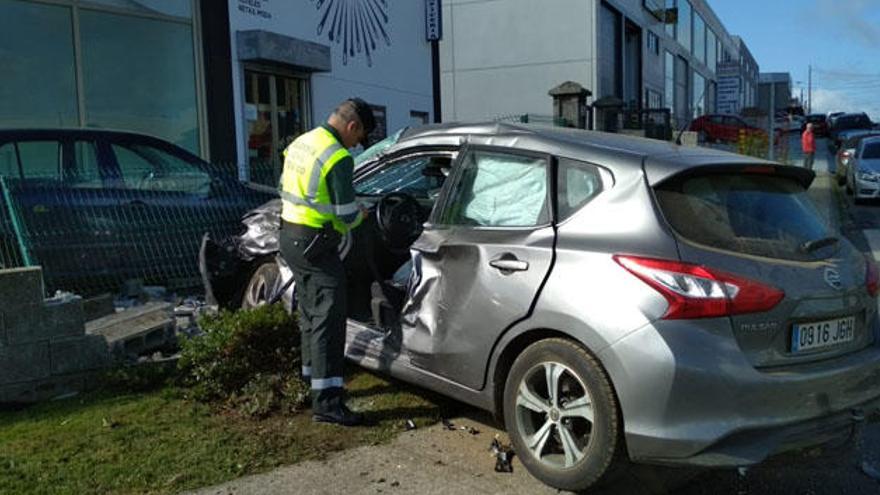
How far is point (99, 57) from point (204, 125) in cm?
168

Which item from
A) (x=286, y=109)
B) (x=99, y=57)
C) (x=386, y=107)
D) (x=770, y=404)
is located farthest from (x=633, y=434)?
(x=386, y=107)

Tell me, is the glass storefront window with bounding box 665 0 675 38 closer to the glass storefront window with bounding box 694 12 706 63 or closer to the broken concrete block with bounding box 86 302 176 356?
the glass storefront window with bounding box 694 12 706 63

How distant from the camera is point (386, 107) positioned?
53.7 ft

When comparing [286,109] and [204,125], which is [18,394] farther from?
[286,109]

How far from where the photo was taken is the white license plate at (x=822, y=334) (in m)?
3.39

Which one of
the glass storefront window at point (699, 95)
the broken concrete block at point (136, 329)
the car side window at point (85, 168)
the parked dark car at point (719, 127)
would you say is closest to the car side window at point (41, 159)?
the car side window at point (85, 168)

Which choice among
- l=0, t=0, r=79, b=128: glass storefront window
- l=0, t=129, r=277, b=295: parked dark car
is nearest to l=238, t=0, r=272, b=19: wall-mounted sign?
l=0, t=0, r=79, b=128: glass storefront window

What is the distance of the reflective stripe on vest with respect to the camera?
4324 mm

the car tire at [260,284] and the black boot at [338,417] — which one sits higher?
the car tire at [260,284]

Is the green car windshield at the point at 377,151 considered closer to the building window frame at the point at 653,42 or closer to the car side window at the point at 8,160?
the car side window at the point at 8,160

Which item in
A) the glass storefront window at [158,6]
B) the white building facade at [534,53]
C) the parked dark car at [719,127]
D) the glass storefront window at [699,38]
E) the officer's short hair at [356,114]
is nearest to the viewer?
the officer's short hair at [356,114]

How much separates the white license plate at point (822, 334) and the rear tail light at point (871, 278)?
0.31 metres

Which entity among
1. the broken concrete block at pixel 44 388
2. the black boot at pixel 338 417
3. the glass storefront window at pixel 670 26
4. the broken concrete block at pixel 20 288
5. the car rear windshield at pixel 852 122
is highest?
the glass storefront window at pixel 670 26

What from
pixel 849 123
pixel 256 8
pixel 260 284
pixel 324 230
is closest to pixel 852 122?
pixel 849 123
